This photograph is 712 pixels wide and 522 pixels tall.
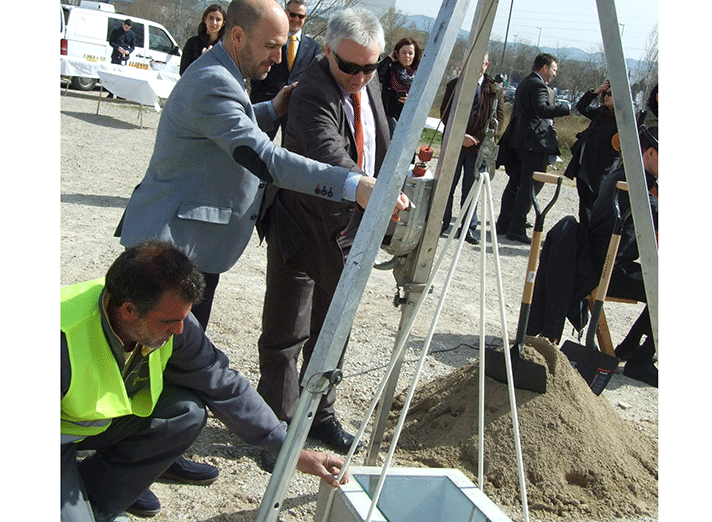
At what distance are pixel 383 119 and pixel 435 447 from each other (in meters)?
1.46

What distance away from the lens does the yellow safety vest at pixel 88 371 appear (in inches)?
75.4

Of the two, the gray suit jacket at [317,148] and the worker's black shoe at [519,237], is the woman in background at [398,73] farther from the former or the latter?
the gray suit jacket at [317,148]

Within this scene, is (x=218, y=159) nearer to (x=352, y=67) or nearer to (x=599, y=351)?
(x=352, y=67)

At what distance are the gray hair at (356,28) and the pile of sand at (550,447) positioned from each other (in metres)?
1.63

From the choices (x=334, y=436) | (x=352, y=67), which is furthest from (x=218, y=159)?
(x=334, y=436)

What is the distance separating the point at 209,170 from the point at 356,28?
73 cm

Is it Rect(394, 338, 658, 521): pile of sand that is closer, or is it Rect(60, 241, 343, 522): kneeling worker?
Rect(60, 241, 343, 522): kneeling worker

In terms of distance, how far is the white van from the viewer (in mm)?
15641

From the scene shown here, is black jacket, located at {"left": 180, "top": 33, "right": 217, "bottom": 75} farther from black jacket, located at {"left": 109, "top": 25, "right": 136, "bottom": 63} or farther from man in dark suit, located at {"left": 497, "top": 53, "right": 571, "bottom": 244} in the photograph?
black jacket, located at {"left": 109, "top": 25, "right": 136, "bottom": 63}

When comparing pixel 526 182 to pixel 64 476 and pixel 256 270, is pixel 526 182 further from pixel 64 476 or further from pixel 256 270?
pixel 64 476

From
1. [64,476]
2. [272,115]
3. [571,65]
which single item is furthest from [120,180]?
[571,65]

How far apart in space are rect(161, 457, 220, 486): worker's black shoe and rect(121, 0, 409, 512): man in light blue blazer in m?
0.77

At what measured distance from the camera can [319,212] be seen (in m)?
2.75

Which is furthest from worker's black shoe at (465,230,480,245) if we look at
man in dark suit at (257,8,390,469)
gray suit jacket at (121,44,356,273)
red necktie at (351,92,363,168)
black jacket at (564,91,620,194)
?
gray suit jacket at (121,44,356,273)
